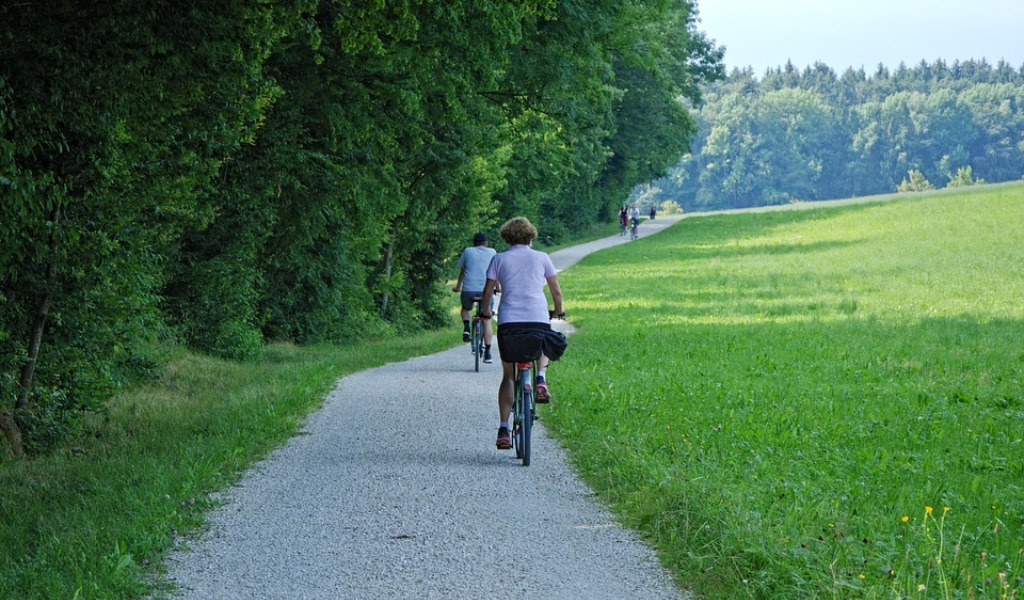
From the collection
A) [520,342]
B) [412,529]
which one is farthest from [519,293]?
[412,529]

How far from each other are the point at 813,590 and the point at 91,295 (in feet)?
25.6

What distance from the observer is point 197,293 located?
17.9m

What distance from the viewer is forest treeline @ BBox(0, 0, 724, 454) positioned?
9.82m

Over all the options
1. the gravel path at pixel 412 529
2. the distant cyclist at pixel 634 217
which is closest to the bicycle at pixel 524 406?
the gravel path at pixel 412 529

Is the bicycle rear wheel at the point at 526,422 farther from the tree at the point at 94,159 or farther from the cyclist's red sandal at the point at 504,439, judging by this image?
the tree at the point at 94,159

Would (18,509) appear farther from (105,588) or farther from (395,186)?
(395,186)

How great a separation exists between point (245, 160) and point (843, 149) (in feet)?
528

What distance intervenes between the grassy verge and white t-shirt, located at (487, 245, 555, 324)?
7.97 feet

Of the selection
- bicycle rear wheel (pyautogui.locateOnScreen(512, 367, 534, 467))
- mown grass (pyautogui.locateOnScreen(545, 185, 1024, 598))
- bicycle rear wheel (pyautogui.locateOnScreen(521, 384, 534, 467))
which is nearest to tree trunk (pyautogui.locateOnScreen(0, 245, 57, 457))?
bicycle rear wheel (pyautogui.locateOnScreen(512, 367, 534, 467))

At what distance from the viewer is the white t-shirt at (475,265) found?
16641mm

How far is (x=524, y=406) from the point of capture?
9531mm

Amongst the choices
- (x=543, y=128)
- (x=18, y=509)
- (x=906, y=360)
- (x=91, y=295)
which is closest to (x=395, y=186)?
(x=543, y=128)

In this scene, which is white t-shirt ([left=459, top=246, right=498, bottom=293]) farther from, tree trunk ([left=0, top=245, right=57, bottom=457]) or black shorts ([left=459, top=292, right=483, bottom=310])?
tree trunk ([left=0, top=245, right=57, bottom=457])

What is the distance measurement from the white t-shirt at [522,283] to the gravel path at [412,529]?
119 centimetres
